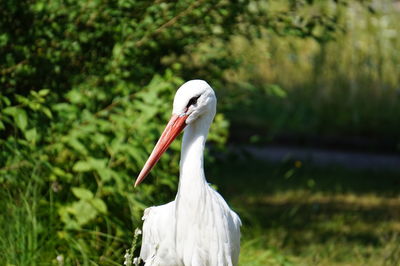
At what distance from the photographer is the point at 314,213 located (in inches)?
270

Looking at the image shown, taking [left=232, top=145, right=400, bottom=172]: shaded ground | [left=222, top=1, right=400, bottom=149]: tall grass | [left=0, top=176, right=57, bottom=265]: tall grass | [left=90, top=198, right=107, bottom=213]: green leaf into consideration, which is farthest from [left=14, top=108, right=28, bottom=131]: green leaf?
[left=222, top=1, right=400, bottom=149]: tall grass

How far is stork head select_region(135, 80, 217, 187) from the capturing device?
10.8ft

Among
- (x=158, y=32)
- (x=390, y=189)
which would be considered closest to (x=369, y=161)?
(x=390, y=189)

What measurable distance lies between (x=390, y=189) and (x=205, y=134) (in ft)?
15.3

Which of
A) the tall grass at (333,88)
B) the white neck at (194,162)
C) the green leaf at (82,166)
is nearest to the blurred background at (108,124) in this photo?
the green leaf at (82,166)

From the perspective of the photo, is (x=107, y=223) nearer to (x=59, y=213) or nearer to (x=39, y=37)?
(x=59, y=213)

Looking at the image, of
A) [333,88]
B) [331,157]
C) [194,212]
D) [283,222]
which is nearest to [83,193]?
[194,212]

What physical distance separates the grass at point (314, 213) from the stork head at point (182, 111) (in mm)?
1493

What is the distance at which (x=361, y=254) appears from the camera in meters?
5.58

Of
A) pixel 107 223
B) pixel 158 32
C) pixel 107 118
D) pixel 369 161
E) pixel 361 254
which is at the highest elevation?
pixel 158 32

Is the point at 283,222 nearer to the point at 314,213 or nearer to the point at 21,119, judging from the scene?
the point at 314,213

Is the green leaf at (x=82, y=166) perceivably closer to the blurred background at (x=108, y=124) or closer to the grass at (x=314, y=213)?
the blurred background at (x=108, y=124)

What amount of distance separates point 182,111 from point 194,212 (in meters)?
0.47

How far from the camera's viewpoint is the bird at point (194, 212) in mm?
3352
